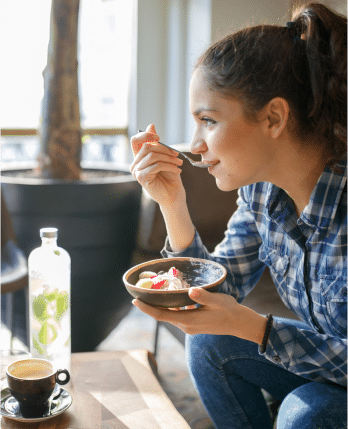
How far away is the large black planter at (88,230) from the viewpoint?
5.81 feet

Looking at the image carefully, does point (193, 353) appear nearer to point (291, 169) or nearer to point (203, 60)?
point (291, 169)

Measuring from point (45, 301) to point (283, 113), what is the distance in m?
0.60

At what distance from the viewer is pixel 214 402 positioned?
117 centimetres

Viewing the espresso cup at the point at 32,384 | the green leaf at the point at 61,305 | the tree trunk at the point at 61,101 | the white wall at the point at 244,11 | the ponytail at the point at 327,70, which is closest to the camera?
the espresso cup at the point at 32,384

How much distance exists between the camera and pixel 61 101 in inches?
75.6

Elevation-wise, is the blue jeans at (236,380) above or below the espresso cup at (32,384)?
below

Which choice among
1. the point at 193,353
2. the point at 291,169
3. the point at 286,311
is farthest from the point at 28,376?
the point at 286,311

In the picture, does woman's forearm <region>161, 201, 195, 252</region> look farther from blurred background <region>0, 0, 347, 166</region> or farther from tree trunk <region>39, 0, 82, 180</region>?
blurred background <region>0, 0, 347, 166</region>

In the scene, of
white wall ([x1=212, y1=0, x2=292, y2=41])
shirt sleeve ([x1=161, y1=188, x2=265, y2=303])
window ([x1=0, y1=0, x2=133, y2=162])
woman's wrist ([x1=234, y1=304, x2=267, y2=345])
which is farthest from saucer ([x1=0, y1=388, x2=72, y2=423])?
window ([x1=0, y1=0, x2=133, y2=162])

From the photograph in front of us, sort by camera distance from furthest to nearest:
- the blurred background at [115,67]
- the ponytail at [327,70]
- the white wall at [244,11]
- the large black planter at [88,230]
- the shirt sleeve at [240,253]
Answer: the blurred background at [115,67]
the white wall at [244,11]
the large black planter at [88,230]
the shirt sleeve at [240,253]
the ponytail at [327,70]

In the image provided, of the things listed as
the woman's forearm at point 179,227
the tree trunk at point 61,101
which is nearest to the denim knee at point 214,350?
the woman's forearm at point 179,227

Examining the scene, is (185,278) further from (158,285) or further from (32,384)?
(32,384)

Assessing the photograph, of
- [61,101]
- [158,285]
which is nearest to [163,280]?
[158,285]

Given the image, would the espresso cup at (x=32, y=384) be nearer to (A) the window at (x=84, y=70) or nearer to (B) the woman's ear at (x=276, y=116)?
(B) the woman's ear at (x=276, y=116)
